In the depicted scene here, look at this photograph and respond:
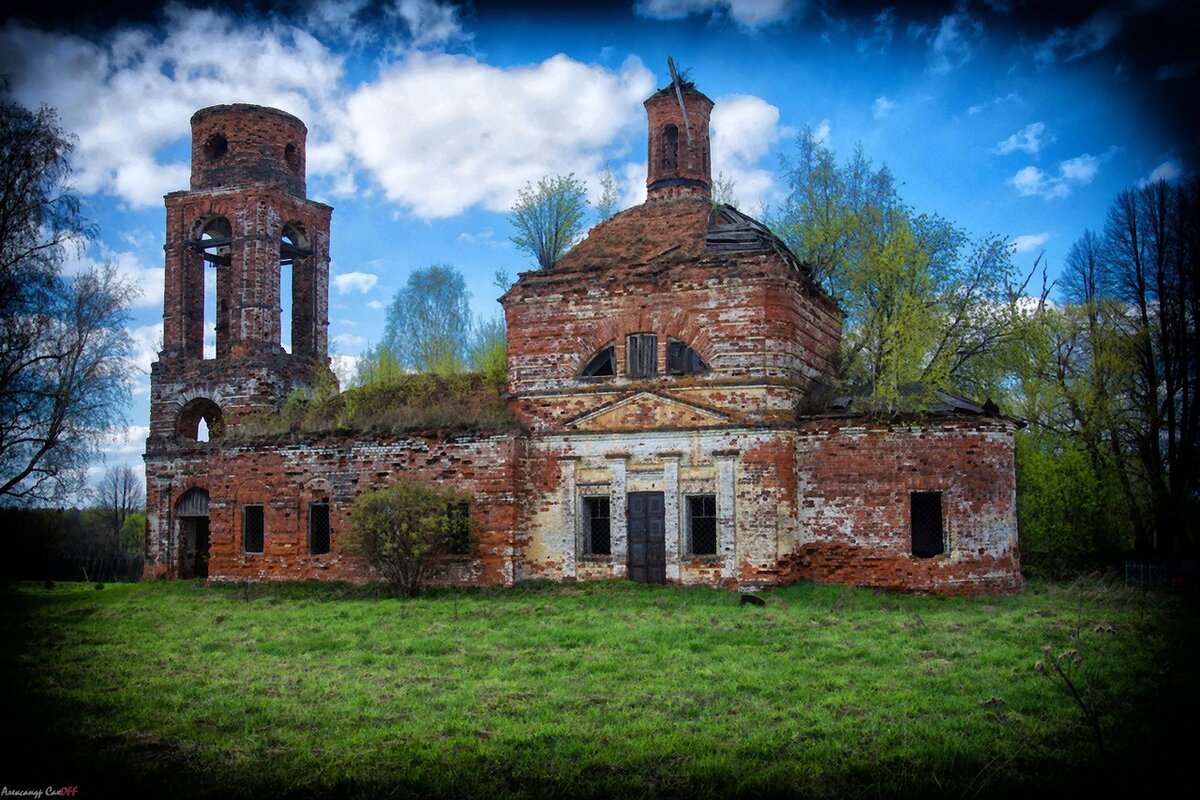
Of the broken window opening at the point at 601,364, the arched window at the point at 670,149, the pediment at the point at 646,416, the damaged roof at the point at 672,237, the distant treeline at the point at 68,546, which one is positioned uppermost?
the arched window at the point at 670,149

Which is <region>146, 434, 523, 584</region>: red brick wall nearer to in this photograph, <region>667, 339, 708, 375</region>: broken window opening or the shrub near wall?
<region>667, 339, 708, 375</region>: broken window opening

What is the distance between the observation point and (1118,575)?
21297mm

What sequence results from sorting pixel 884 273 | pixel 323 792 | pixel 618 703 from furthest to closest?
1. pixel 884 273
2. pixel 618 703
3. pixel 323 792

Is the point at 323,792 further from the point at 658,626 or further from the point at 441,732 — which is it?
the point at 658,626

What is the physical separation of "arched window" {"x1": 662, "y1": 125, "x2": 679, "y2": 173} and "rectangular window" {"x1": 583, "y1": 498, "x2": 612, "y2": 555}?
Answer: 8.90 m

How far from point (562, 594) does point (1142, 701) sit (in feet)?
37.0

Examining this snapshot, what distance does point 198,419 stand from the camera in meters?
25.4

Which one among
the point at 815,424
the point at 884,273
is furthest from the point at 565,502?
the point at 884,273

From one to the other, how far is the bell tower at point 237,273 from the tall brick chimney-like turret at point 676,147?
32.4ft

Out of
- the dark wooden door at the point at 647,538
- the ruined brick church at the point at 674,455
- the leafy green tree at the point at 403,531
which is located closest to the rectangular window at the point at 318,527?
the ruined brick church at the point at 674,455

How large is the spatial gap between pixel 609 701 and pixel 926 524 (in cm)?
1055

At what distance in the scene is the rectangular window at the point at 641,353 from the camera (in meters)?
19.2

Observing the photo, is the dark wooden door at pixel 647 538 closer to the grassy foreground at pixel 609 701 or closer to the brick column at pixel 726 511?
the brick column at pixel 726 511

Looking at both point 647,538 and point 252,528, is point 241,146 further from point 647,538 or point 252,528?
point 647,538
